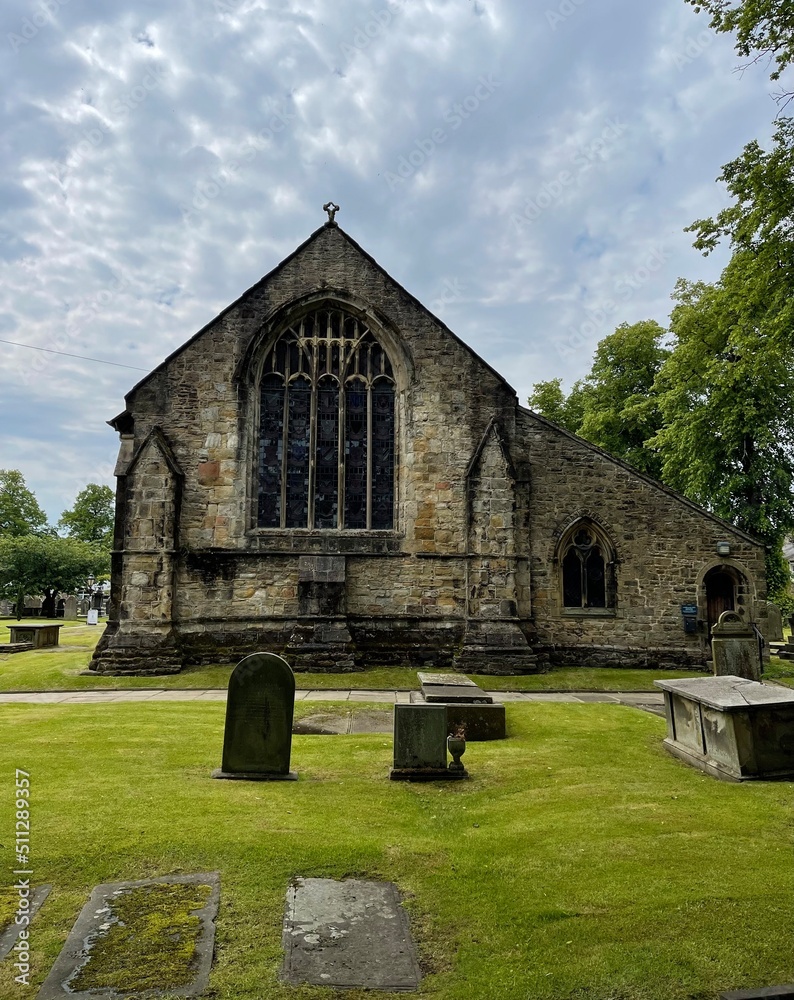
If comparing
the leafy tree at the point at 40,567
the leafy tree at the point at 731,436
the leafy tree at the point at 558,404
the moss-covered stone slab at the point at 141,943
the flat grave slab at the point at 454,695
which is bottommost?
the moss-covered stone slab at the point at 141,943

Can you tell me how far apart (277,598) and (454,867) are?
11873 mm

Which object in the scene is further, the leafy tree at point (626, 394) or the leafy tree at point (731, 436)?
the leafy tree at point (626, 394)

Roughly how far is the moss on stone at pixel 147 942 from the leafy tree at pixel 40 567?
40406 mm

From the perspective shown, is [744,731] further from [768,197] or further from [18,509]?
[18,509]

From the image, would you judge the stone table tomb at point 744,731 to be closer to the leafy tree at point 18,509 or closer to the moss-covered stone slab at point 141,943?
the moss-covered stone slab at point 141,943

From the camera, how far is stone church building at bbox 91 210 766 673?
15945 mm

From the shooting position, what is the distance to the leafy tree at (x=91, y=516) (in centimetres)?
6450

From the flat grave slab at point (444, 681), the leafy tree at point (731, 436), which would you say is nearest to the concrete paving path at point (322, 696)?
the flat grave slab at point (444, 681)

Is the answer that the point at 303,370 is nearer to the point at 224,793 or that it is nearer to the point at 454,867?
the point at 224,793

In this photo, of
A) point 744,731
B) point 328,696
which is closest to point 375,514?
point 328,696

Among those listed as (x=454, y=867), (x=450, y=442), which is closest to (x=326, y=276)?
(x=450, y=442)

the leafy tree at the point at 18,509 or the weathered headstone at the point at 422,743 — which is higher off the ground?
the leafy tree at the point at 18,509

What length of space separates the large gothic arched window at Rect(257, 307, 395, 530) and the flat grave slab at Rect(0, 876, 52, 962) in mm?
12688

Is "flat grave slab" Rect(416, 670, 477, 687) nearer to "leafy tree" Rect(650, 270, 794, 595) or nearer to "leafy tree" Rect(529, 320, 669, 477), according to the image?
"leafy tree" Rect(650, 270, 794, 595)
